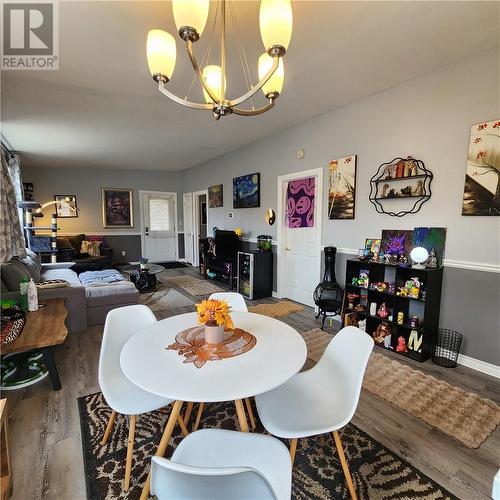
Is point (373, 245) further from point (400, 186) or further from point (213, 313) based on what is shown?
point (213, 313)

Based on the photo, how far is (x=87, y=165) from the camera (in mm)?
6871

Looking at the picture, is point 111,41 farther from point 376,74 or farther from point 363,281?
point 363,281

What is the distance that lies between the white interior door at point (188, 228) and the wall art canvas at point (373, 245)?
5458 mm

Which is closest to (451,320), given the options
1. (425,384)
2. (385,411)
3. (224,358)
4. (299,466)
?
(425,384)

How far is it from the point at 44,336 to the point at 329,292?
2.93m

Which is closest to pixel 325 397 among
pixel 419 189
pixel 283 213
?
pixel 419 189

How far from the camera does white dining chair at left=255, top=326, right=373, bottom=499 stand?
4.10 ft

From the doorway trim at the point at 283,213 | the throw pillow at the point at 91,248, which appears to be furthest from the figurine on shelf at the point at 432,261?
the throw pillow at the point at 91,248

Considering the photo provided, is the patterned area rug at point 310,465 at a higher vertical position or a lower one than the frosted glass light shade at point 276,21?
lower

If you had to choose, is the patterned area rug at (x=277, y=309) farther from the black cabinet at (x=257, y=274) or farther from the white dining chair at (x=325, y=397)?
the white dining chair at (x=325, y=397)

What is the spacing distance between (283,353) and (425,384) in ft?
5.36

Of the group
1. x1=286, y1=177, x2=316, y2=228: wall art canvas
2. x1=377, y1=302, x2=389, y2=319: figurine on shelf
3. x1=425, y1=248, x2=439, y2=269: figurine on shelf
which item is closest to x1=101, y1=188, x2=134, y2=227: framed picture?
x1=286, y1=177, x2=316, y2=228: wall art canvas

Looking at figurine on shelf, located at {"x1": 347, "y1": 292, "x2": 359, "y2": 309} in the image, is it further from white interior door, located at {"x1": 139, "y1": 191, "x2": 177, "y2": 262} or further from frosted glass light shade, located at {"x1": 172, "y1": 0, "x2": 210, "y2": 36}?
white interior door, located at {"x1": 139, "y1": 191, "x2": 177, "y2": 262}

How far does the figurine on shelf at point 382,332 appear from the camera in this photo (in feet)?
9.68
